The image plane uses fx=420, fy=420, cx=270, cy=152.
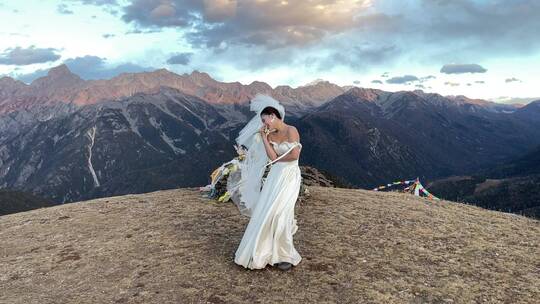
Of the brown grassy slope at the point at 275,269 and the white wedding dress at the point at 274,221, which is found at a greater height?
the white wedding dress at the point at 274,221

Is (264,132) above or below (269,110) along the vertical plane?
below

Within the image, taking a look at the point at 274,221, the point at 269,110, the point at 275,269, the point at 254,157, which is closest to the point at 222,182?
the point at 254,157

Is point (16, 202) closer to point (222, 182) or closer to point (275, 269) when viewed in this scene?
point (222, 182)

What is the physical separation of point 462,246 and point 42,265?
11.7 metres

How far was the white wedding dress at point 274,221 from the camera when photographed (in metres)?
9.74

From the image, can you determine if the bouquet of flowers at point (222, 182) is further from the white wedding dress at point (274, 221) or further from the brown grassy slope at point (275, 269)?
the white wedding dress at point (274, 221)

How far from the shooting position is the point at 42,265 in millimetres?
11359

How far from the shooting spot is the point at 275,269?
10.2 m

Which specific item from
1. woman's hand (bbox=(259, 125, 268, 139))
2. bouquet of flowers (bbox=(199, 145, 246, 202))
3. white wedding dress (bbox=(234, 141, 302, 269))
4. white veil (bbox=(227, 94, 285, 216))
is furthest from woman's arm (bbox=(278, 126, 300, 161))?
bouquet of flowers (bbox=(199, 145, 246, 202))

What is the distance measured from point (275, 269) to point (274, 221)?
1.34 meters

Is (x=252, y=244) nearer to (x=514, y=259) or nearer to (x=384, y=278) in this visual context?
(x=384, y=278)

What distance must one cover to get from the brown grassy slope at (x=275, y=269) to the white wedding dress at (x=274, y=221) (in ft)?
1.42

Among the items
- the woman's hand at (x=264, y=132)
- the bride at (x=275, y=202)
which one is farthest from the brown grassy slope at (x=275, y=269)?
the woman's hand at (x=264, y=132)

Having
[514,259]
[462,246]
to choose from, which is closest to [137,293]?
[462,246]
